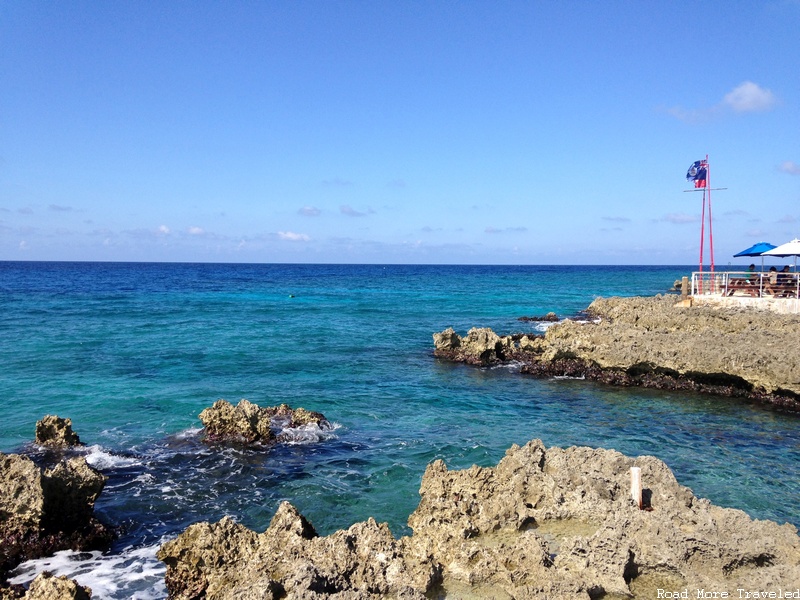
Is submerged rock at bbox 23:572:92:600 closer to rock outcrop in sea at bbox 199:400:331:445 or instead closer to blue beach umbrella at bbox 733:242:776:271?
rock outcrop in sea at bbox 199:400:331:445

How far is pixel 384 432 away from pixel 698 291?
26080mm

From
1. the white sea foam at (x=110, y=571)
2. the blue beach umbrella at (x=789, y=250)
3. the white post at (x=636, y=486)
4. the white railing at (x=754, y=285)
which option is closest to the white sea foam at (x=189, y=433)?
the white sea foam at (x=110, y=571)

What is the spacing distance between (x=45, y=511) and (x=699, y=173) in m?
35.0

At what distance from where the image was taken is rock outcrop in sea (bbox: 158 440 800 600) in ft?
21.1

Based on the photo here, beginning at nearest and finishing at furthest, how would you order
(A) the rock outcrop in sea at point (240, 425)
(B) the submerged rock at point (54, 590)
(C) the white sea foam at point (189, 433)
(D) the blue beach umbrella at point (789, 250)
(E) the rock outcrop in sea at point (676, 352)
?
1. (B) the submerged rock at point (54, 590)
2. (A) the rock outcrop in sea at point (240, 425)
3. (C) the white sea foam at point (189, 433)
4. (E) the rock outcrop in sea at point (676, 352)
5. (D) the blue beach umbrella at point (789, 250)

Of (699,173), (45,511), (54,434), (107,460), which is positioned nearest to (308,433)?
(107,460)

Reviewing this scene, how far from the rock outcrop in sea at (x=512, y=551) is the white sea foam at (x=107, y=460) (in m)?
5.85

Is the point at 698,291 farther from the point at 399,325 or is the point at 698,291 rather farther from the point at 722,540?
the point at 722,540

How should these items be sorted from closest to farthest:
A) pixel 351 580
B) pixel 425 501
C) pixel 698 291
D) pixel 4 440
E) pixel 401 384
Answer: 1. pixel 351 580
2. pixel 425 501
3. pixel 4 440
4. pixel 401 384
5. pixel 698 291

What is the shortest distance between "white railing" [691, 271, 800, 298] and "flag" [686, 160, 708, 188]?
5521mm

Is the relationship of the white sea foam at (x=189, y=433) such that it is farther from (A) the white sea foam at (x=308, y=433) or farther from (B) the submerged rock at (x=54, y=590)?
(B) the submerged rock at (x=54, y=590)

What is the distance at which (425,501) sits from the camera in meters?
8.70

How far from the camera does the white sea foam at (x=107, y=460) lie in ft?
41.4

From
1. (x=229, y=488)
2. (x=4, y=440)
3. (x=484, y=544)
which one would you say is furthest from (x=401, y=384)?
(x=484, y=544)
